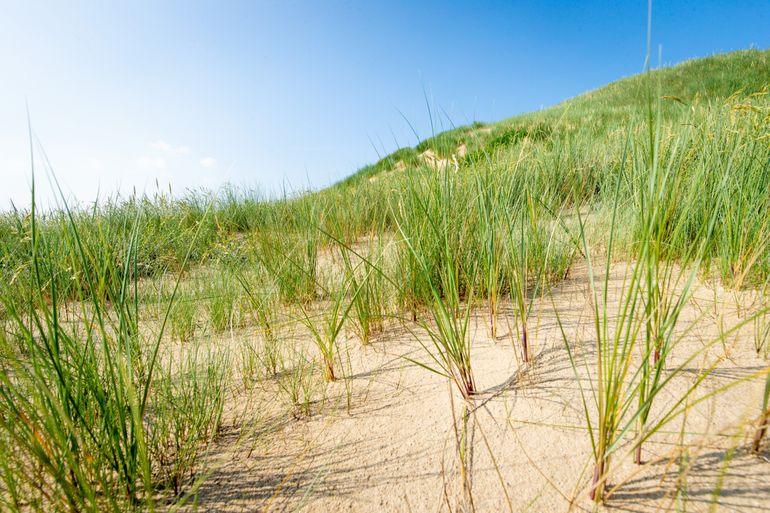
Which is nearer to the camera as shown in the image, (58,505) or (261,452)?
(58,505)

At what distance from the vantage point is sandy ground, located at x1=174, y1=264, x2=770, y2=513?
0.74 m

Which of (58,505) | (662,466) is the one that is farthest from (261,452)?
(662,466)

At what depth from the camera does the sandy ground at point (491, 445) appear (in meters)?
0.74

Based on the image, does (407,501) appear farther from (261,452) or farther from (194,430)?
(194,430)

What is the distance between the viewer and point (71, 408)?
93 cm

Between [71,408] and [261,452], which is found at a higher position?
[71,408]

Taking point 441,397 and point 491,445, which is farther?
point 441,397

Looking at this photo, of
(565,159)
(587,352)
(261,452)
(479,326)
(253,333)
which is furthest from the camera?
(565,159)

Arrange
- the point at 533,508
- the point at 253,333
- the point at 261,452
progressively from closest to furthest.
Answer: the point at 533,508 < the point at 261,452 < the point at 253,333

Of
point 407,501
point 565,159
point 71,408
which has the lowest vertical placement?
point 407,501

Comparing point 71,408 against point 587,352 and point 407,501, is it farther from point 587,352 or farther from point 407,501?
point 587,352

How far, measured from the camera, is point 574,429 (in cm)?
91

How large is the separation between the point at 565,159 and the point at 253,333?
3.40m

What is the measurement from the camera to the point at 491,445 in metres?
0.91
